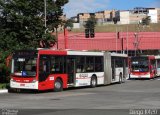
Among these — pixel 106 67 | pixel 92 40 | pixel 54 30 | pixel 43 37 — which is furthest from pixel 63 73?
pixel 92 40

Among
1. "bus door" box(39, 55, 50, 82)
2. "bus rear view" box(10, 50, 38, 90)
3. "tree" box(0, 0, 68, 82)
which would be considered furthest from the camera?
"tree" box(0, 0, 68, 82)

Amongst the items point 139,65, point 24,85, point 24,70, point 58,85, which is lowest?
point 58,85

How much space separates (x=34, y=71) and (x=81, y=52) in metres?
6.29

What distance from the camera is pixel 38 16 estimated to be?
1790 inches

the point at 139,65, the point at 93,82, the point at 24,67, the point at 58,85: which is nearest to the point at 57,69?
the point at 58,85

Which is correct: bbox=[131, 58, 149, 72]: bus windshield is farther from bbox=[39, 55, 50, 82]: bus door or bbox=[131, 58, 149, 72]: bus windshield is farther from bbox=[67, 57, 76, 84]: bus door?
bbox=[39, 55, 50, 82]: bus door

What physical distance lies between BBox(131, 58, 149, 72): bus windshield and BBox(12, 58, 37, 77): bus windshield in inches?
955

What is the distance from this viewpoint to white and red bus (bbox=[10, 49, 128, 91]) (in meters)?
28.1

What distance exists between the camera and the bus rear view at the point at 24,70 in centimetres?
2794

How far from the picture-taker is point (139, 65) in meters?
50.8

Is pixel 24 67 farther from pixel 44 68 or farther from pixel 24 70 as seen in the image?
pixel 44 68

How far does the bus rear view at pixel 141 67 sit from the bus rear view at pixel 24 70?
2414cm

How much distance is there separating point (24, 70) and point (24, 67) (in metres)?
0.18

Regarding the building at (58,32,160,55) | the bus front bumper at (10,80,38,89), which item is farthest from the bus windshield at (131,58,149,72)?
the building at (58,32,160,55)
